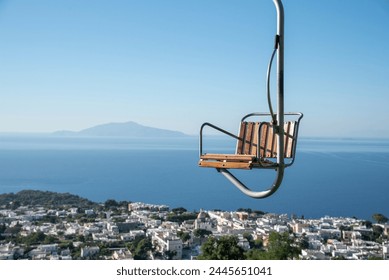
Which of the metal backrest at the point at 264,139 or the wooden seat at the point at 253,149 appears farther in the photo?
the metal backrest at the point at 264,139

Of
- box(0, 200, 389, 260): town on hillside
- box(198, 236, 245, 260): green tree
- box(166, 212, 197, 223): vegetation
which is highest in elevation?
box(198, 236, 245, 260): green tree

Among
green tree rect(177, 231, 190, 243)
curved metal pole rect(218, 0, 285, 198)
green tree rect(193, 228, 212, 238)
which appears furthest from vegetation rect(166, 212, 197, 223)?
curved metal pole rect(218, 0, 285, 198)

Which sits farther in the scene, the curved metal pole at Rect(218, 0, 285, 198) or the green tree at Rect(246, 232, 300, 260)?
the green tree at Rect(246, 232, 300, 260)

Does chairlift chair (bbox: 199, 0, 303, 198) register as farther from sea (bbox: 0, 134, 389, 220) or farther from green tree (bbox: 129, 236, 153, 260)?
sea (bbox: 0, 134, 389, 220)

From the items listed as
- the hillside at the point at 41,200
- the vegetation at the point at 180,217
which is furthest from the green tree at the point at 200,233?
the hillside at the point at 41,200

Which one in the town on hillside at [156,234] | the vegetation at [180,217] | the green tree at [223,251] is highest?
the green tree at [223,251]

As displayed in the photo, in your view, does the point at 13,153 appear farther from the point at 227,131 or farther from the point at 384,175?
the point at 227,131

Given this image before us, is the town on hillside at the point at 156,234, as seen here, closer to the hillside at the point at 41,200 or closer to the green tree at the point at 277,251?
the hillside at the point at 41,200
